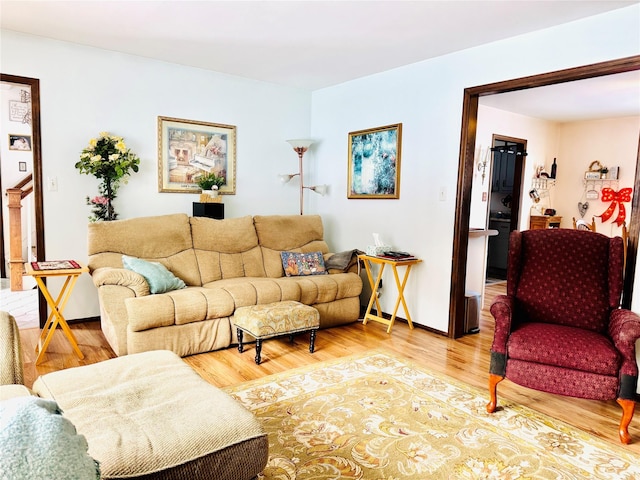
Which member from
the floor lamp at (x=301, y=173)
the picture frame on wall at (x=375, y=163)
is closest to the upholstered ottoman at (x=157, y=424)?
the picture frame on wall at (x=375, y=163)

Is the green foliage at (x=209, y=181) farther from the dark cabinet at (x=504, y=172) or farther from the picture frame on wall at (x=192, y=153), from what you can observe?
the dark cabinet at (x=504, y=172)

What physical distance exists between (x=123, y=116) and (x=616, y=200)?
21.8 ft

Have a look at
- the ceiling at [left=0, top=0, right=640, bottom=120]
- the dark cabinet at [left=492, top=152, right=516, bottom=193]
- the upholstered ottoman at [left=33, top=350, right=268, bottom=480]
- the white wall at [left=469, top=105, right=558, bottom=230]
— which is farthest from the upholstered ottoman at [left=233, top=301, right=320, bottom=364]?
the dark cabinet at [left=492, top=152, right=516, bottom=193]

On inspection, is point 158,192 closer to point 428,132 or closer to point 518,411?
point 428,132

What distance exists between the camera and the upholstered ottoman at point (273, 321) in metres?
3.17

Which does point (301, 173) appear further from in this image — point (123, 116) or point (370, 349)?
point (370, 349)

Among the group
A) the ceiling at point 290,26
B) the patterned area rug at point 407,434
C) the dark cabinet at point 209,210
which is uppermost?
the ceiling at point 290,26

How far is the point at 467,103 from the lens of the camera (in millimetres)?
3723

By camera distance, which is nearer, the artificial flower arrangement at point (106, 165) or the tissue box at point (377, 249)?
the artificial flower arrangement at point (106, 165)

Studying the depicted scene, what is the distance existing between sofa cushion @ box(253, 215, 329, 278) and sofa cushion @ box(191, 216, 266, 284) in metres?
→ 0.08

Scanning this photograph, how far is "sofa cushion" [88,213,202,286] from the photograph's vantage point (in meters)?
3.54

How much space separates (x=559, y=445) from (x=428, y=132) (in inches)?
110

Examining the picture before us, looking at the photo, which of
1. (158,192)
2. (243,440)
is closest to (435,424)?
(243,440)

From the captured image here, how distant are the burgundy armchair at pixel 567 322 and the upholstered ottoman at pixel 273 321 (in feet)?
4.61
